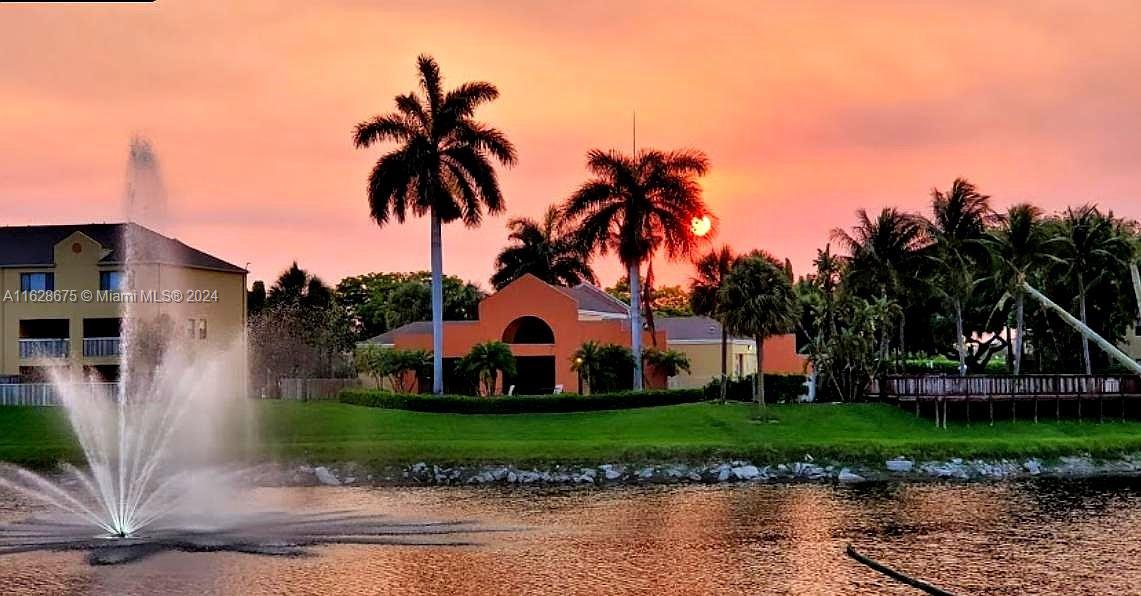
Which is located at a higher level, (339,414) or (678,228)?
(678,228)

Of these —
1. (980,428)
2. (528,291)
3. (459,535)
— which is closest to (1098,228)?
(980,428)

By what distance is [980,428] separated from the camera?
5766 centimetres

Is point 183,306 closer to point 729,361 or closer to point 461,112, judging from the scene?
point 461,112

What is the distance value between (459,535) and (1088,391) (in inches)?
1562

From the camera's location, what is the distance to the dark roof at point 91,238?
243 ft

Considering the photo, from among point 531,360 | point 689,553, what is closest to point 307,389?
point 531,360

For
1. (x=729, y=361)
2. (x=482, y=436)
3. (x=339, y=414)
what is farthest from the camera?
(x=729, y=361)

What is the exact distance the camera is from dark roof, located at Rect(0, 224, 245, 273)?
243 feet

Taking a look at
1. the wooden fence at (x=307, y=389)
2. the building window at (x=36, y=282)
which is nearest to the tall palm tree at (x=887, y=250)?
the wooden fence at (x=307, y=389)

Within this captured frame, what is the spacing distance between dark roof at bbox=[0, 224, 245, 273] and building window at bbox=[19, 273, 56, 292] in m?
0.77

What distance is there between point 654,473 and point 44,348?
143 feet

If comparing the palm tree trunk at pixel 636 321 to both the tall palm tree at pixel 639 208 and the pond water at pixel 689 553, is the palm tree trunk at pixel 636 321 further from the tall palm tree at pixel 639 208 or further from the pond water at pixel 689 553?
the pond water at pixel 689 553

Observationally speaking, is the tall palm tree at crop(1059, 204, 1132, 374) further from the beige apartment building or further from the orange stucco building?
the beige apartment building

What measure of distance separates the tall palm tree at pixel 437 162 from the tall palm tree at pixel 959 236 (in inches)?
1057
